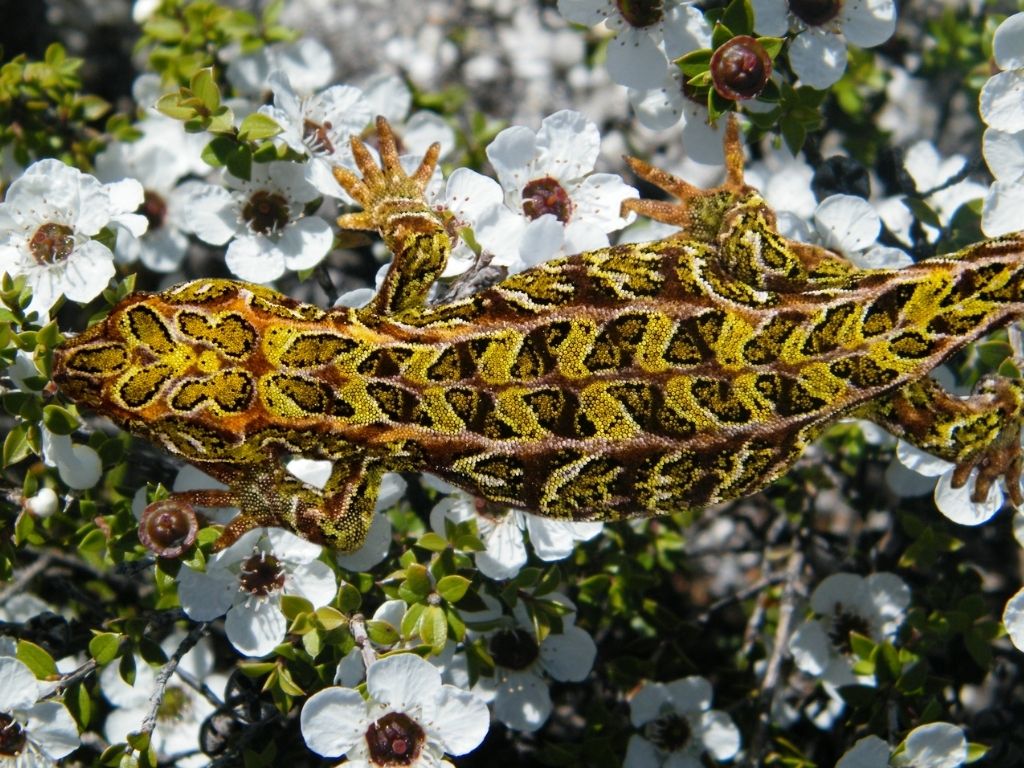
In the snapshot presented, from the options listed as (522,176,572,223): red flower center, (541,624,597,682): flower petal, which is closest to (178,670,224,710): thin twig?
(541,624,597,682): flower petal

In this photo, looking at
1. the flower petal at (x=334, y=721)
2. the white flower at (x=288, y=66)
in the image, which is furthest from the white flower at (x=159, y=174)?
the flower petal at (x=334, y=721)

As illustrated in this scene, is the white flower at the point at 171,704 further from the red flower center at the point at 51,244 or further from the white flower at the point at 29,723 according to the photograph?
the red flower center at the point at 51,244

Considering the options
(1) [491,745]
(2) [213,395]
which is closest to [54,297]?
(2) [213,395]

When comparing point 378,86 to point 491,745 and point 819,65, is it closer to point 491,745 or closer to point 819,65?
point 819,65

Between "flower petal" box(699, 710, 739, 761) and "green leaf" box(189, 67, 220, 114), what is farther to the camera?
"flower petal" box(699, 710, 739, 761)

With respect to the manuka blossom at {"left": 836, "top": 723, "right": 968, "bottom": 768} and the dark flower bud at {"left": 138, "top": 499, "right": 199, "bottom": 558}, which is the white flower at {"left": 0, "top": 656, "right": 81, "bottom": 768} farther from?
the manuka blossom at {"left": 836, "top": 723, "right": 968, "bottom": 768}

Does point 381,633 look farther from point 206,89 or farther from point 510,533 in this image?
point 206,89

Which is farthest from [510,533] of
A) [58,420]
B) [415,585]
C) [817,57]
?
[817,57]
